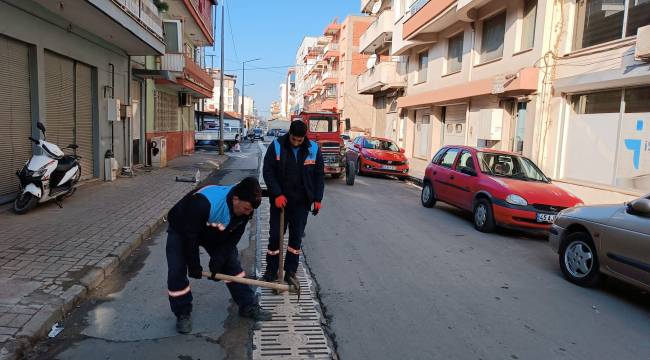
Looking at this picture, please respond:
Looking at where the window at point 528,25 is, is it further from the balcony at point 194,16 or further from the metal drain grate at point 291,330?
the metal drain grate at point 291,330

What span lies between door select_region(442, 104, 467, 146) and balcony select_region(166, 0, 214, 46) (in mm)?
11644

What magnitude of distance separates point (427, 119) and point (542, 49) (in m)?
10.7

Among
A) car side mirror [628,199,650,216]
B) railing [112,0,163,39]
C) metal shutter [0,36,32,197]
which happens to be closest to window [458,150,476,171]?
car side mirror [628,199,650,216]

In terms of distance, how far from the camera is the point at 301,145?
5043 mm

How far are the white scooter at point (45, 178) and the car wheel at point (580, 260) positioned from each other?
773 cm

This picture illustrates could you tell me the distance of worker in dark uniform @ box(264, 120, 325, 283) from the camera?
498cm

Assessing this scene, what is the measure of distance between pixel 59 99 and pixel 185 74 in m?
9.59

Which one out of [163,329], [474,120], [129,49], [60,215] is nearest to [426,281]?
[163,329]

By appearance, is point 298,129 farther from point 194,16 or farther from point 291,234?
point 194,16

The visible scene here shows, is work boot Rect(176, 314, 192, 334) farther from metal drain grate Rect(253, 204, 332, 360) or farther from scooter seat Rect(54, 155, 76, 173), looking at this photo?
scooter seat Rect(54, 155, 76, 173)

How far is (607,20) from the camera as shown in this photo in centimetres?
1200

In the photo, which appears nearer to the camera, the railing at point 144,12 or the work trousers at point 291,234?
the work trousers at point 291,234

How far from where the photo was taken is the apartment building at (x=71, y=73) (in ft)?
28.1

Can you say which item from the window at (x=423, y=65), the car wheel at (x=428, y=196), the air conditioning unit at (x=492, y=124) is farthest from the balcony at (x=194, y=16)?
the car wheel at (x=428, y=196)
